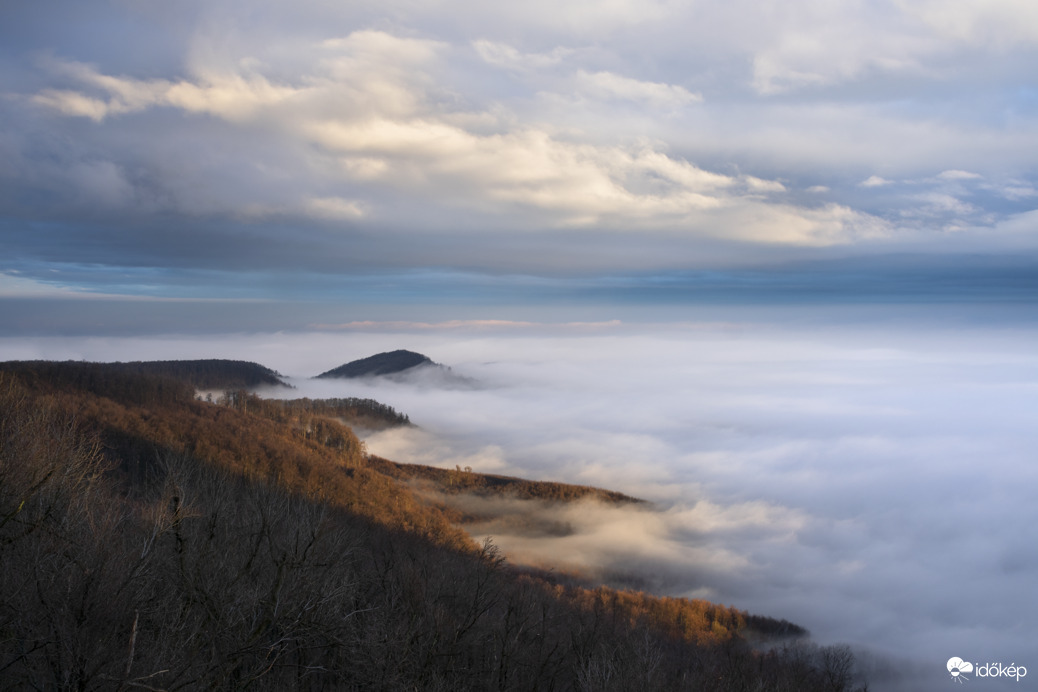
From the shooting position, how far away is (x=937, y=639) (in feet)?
405

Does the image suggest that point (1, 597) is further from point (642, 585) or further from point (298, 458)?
point (642, 585)

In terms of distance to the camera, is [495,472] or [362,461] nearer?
[362,461]

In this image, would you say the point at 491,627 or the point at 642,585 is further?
the point at 642,585

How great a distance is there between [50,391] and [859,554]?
21196 centimetres

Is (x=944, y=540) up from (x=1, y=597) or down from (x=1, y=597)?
down

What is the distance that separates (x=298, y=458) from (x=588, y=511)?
98.0 m

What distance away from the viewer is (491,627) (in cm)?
2277

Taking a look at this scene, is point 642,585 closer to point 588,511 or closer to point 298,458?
point 588,511

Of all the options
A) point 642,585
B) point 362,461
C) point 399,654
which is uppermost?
point 399,654

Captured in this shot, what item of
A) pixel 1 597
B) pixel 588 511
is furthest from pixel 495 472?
pixel 1 597


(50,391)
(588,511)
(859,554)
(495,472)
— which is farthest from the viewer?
(495,472)

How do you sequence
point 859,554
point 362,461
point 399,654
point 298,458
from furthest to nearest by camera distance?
1. point 859,554
2. point 362,461
3. point 298,458
4. point 399,654

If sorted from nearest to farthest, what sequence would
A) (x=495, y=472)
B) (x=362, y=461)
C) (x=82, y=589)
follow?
(x=82, y=589) → (x=362, y=461) → (x=495, y=472)

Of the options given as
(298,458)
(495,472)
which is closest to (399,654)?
(298,458)
